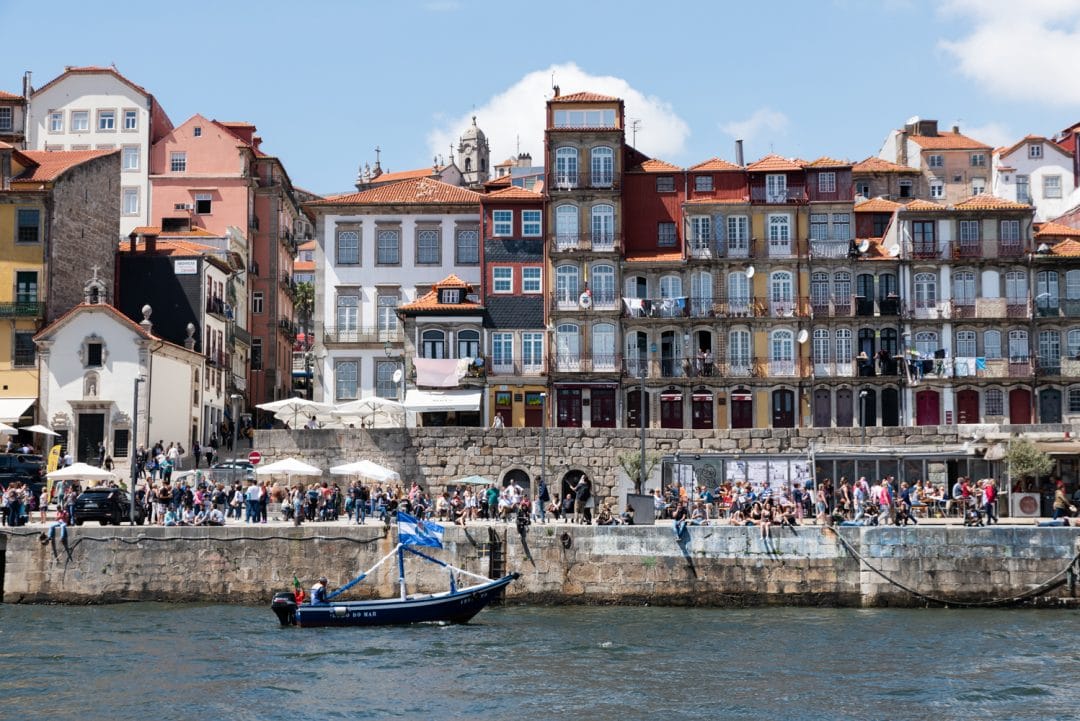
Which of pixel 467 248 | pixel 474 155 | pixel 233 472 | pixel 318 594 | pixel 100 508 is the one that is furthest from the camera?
pixel 474 155

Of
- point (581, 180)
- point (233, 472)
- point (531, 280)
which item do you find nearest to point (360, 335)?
point (531, 280)

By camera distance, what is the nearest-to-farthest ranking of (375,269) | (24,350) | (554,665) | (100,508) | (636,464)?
(554,665) < (100,508) < (636,464) < (24,350) < (375,269)

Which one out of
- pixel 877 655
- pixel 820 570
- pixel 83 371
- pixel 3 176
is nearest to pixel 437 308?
pixel 83 371

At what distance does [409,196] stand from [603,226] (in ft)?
27.9

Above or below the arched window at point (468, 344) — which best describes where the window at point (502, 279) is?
above

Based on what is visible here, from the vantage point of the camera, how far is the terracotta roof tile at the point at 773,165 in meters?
57.3

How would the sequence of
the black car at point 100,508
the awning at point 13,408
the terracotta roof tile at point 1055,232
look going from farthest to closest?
1. the terracotta roof tile at point 1055,232
2. the awning at point 13,408
3. the black car at point 100,508

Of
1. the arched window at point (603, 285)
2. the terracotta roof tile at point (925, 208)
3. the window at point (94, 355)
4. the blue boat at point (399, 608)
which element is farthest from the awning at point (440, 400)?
the terracotta roof tile at point (925, 208)

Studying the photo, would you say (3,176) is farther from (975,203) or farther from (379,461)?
(975,203)

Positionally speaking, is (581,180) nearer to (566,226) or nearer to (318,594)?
(566,226)

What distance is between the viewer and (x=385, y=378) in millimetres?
58625

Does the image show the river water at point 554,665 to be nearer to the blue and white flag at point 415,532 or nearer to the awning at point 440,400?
the blue and white flag at point 415,532

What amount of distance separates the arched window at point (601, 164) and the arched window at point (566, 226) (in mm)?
1516

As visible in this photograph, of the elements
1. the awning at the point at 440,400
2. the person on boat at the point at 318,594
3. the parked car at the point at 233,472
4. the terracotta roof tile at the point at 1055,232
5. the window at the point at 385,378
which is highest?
the terracotta roof tile at the point at 1055,232
